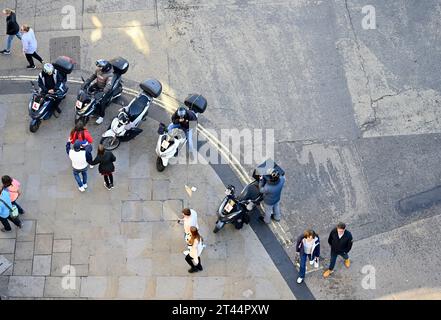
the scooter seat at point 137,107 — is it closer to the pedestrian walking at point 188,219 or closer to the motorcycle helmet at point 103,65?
the motorcycle helmet at point 103,65

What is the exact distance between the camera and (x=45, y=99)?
17625 mm

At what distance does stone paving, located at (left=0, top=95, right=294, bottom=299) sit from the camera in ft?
52.5

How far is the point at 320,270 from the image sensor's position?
16.2 m

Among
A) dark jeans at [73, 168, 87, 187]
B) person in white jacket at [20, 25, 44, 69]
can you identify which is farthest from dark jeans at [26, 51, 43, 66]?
dark jeans at [73, 168, 87, 187]

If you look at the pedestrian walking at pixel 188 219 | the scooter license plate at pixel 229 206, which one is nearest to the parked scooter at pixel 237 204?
the scooter license plate at pixel 229 206

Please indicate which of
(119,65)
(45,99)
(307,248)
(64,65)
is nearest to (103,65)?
(119,65)

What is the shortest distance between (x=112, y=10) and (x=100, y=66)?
3.26 metres

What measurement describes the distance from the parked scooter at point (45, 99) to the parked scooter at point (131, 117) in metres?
1.47

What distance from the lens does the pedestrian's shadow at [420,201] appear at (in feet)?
55.9

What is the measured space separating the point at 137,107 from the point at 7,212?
3833 mm

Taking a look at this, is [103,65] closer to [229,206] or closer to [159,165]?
[159,165]

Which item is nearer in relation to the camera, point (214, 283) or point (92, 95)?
point (214, 283)

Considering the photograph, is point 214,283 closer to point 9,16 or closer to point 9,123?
point 9,123

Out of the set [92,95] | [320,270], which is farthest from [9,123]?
[320,270]
